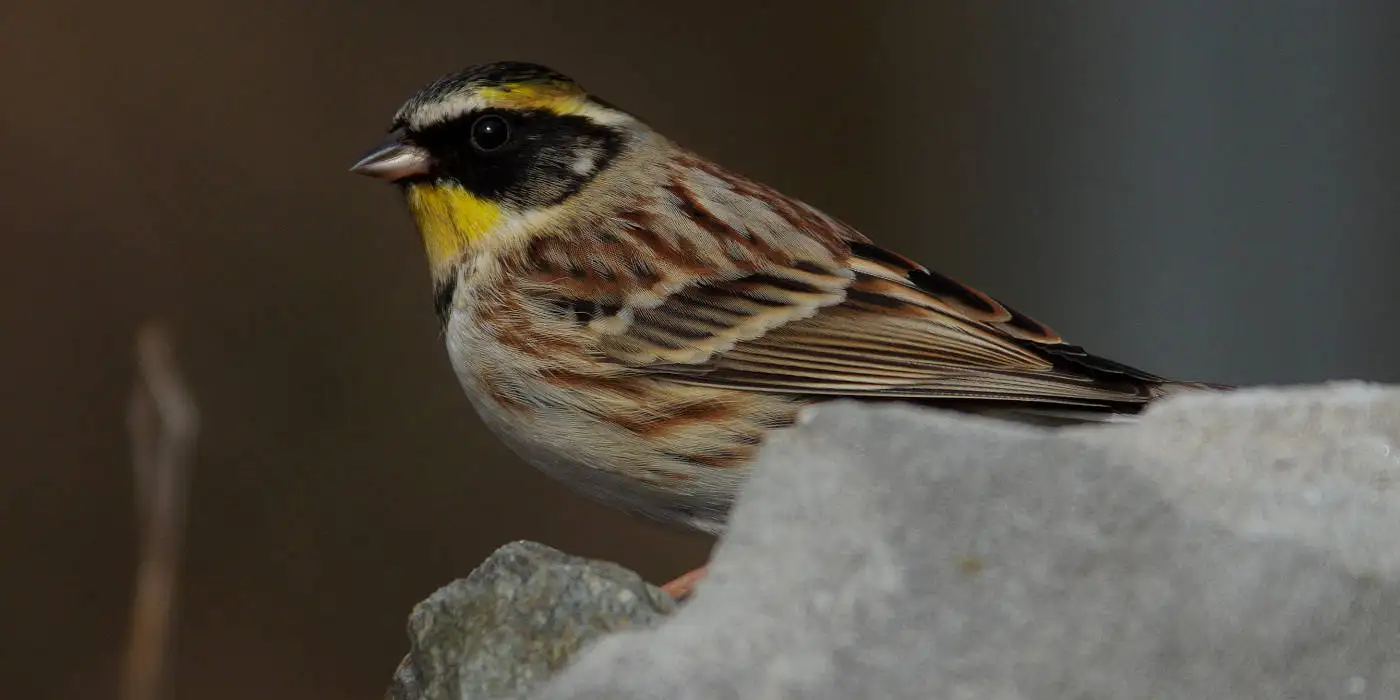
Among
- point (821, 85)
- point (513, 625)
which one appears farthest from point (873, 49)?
point (513, 625)

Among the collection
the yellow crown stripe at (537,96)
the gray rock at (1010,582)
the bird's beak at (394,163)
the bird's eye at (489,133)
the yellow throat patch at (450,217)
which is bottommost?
the gray rock at (1010,582)

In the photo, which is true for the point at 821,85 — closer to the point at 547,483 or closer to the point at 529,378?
the point at 547,483

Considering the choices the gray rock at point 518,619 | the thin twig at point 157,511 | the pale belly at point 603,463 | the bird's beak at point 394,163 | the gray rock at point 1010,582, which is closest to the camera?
the gray rock at point 1010,582

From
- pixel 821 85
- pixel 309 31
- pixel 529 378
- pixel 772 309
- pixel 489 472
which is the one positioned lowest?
pixel 489 472

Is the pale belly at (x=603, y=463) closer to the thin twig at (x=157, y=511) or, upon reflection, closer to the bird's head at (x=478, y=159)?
the bird's head at (x=478, y=159)

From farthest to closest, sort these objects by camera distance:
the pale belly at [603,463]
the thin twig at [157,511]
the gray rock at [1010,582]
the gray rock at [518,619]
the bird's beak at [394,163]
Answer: the bird's beak at [394,163] → the pale belly at [603,463] → the thin twig at [157,511] → the gray rock at [518,619] → the gray rock at [1010,582]

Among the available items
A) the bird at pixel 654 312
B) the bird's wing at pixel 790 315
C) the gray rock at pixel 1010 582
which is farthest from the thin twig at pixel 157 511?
the bird's wing at pixel 790 315

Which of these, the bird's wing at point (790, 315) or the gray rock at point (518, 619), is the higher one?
the bird's wing at point (790, 315)

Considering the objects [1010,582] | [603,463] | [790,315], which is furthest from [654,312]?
[1010,582]
